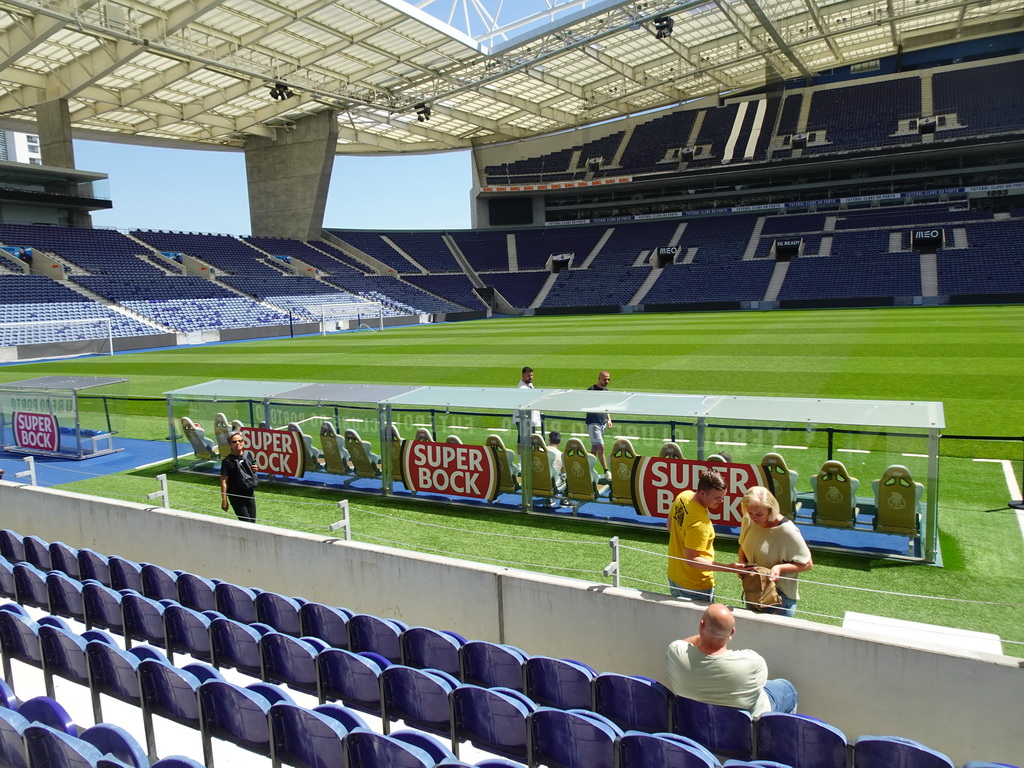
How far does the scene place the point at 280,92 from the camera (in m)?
38.5

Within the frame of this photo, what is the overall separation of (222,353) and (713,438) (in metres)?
27.9

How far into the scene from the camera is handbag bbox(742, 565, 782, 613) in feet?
15.4

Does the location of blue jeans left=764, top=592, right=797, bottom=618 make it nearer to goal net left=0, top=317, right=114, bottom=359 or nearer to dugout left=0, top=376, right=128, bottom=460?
dugout left=0, top=376, right=128, bottom=460

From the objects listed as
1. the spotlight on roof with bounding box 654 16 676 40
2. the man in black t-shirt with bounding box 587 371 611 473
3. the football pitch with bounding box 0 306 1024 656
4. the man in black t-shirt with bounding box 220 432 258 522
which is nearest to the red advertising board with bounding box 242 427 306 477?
the football pitch with bounding box 0 306 1024 656

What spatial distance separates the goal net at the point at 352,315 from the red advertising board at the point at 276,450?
3236 centimetres

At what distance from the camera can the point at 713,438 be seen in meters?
8.40

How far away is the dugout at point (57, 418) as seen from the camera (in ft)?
43.2

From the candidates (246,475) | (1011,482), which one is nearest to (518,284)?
(1011,482)

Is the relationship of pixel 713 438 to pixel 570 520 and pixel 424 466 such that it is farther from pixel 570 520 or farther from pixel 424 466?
pixel 424 466

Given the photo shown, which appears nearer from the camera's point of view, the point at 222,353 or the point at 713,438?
the point at 713,438

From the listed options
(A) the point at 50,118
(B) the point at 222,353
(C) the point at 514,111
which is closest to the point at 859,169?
(C) the point at 514,111

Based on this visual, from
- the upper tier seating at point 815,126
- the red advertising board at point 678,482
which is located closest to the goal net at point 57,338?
the red advertising board at point 678,482

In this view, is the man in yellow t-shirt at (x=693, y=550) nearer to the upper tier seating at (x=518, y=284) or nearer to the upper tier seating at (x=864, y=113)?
the upper tier seating at (x=518, y=284)

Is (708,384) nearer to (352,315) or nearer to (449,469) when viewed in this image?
(449,469)
